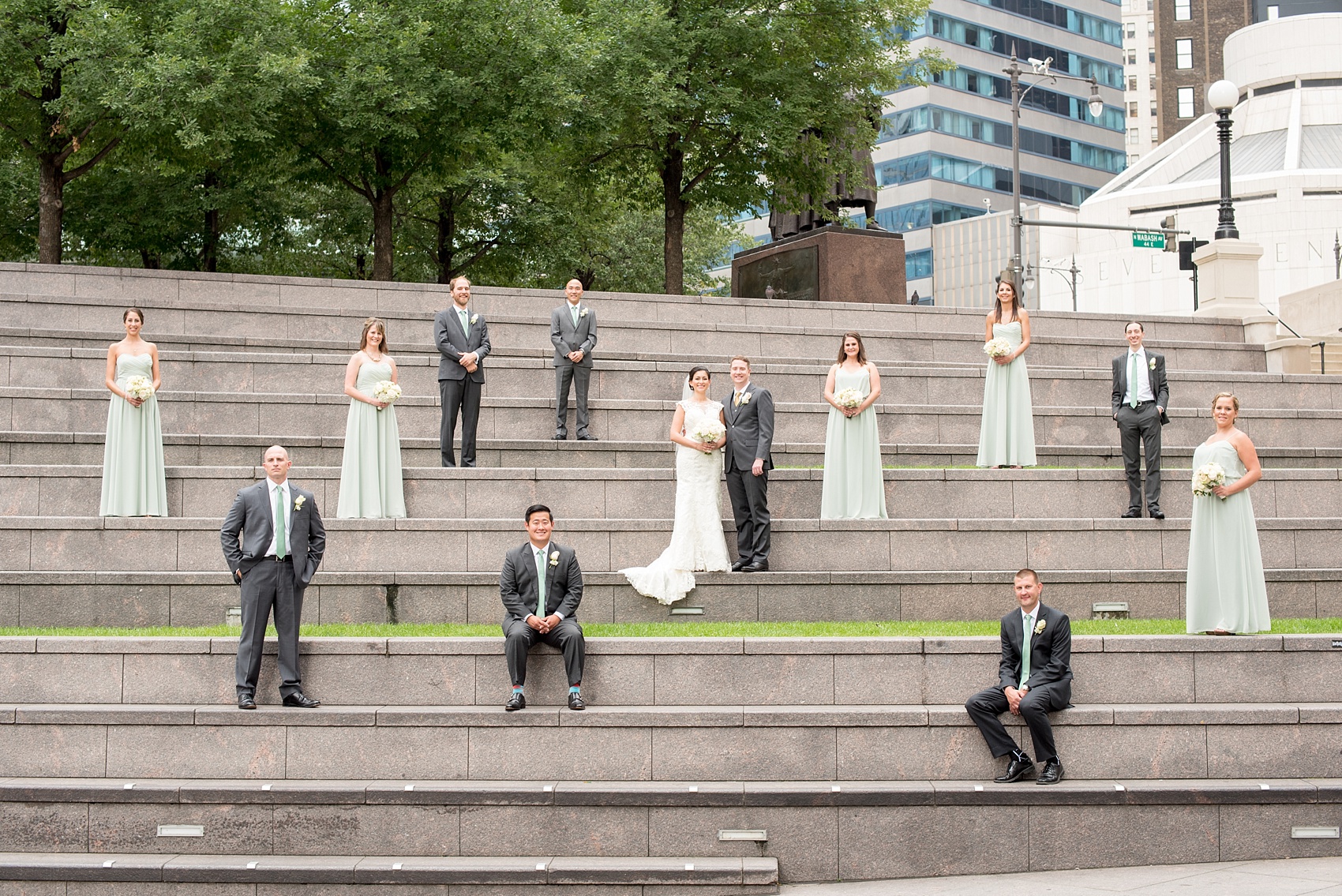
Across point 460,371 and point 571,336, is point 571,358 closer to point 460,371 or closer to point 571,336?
point 571,336

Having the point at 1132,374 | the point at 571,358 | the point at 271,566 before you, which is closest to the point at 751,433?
the point at 571,358

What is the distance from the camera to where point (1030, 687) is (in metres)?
9.80

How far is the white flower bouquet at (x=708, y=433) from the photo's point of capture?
12250 millimetres

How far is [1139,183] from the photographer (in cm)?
7031

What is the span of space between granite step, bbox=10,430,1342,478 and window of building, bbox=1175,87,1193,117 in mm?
97713

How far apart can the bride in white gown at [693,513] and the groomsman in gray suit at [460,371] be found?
9.31 ft

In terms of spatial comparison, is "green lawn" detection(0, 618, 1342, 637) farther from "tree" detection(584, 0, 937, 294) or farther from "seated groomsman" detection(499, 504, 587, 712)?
"tree" detection(584, 0, 937, 294)

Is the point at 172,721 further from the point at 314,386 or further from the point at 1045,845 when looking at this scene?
the point at 314,386

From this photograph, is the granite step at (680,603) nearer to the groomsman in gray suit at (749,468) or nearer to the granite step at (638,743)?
the groomsman in gray suit at (749,468)

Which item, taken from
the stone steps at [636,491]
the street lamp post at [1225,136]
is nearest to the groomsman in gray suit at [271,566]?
the stone steps at [636,491]

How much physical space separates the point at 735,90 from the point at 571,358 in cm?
1240

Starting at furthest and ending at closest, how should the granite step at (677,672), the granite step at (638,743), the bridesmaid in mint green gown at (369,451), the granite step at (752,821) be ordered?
the bridesmaid in mint green gown at (369,451) < the granite step at (677,672) < the granite step at (638,743) < the granite step at (752,821)

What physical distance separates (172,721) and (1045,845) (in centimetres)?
645

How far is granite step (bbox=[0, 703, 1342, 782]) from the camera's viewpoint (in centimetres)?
988
